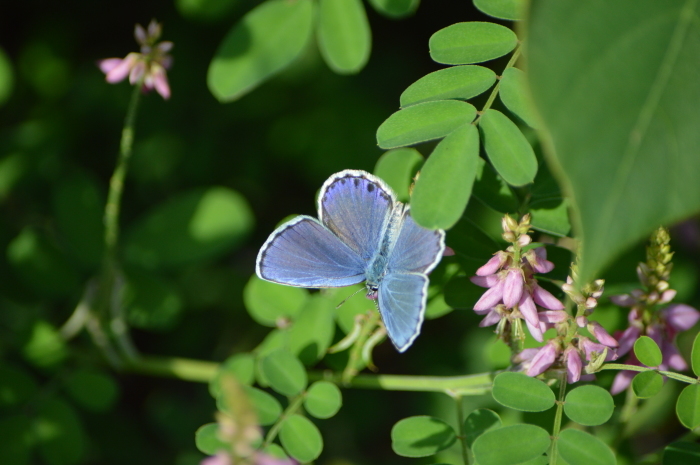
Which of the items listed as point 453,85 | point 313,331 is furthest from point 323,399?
point 453,85

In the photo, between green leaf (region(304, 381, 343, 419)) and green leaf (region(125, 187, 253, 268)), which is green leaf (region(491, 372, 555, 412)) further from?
green leaf (region(125, 187, 253, 268))

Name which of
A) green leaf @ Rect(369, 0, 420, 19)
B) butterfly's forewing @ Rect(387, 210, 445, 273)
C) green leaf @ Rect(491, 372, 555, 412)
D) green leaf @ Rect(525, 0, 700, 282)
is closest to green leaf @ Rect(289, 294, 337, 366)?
butterfly's forewing @ Rect(387, 210, 445, 273)

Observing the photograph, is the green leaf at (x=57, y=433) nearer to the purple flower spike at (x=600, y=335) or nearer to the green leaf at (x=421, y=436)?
the green leaf at (x=421, y=436)

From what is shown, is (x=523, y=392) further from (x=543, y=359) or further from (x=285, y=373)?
(x=285, y=373)

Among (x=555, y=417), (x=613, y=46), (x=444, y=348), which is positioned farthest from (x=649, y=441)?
(x=613, y=46)

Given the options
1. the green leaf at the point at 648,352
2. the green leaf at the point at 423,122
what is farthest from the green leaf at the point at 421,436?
the green leaf at the point at 423,122

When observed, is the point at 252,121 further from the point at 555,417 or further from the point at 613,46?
the point at 613,46

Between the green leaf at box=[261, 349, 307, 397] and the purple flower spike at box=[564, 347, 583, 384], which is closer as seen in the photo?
the purple flower spike at box=[564, 347, 583, 384]
